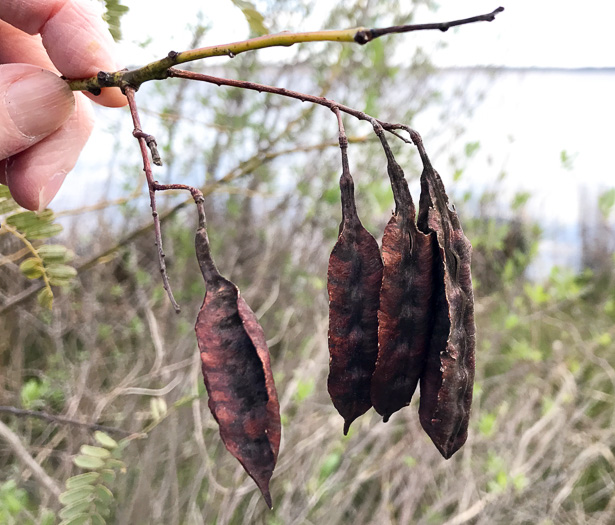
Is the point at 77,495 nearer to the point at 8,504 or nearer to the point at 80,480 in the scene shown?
the point at 80,480

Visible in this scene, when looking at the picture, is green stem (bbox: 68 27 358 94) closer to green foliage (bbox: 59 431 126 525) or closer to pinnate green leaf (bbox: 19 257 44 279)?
pinnate green leaf (bbox: 19 257 44 279)

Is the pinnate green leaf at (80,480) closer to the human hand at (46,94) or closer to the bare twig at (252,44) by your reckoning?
the human hand at (46,94)

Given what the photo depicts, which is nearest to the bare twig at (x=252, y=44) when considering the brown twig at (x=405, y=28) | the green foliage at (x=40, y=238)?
the brown twig at (x=405, y=28)

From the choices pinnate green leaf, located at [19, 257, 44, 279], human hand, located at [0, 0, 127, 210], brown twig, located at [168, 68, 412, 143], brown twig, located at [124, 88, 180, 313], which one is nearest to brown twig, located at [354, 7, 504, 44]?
brown twig, located at [168, 68, 412, 143]

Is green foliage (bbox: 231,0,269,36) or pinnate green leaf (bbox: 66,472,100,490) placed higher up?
green foliage (bbox: 231,0,269,36)

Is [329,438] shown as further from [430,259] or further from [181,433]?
[430,259]
